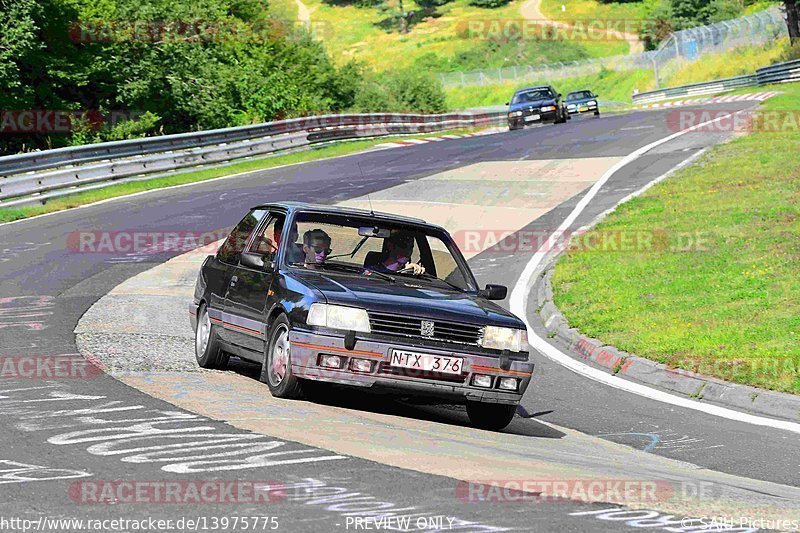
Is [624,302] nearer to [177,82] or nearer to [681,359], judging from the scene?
[681,359]

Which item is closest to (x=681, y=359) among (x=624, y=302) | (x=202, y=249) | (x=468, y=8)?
(x=624, y=302)

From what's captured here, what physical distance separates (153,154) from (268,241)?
2198cm

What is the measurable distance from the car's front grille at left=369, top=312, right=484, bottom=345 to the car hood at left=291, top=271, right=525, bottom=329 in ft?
0.13

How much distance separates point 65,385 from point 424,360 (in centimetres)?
276

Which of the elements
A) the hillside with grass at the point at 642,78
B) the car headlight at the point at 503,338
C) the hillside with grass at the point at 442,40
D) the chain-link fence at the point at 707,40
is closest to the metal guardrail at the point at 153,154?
the car headlight at the point at 503,338

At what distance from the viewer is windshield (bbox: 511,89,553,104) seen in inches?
1870

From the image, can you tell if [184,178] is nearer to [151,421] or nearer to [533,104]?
[533,104]

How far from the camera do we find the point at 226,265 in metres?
10.7

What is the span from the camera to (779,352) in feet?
37.4

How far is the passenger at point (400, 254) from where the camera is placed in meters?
9.91

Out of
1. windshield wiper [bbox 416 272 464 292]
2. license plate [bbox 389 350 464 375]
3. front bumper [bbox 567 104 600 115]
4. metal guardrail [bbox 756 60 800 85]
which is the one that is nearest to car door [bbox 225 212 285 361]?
windshield wiper [bbox 416 272 464 292]

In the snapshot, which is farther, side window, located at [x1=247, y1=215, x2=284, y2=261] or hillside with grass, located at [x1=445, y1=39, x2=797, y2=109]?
hillside with grass, located at [x1=445, y1=39, x2=797, y2=109]

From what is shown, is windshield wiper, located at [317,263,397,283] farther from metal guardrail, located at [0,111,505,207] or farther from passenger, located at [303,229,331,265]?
metal guardrail, located at [0,111,505,207]

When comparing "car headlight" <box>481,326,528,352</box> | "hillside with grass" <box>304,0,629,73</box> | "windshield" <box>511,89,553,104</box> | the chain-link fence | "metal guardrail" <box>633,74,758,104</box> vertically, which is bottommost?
"car headlight" <box>481,326,528,352</box>
